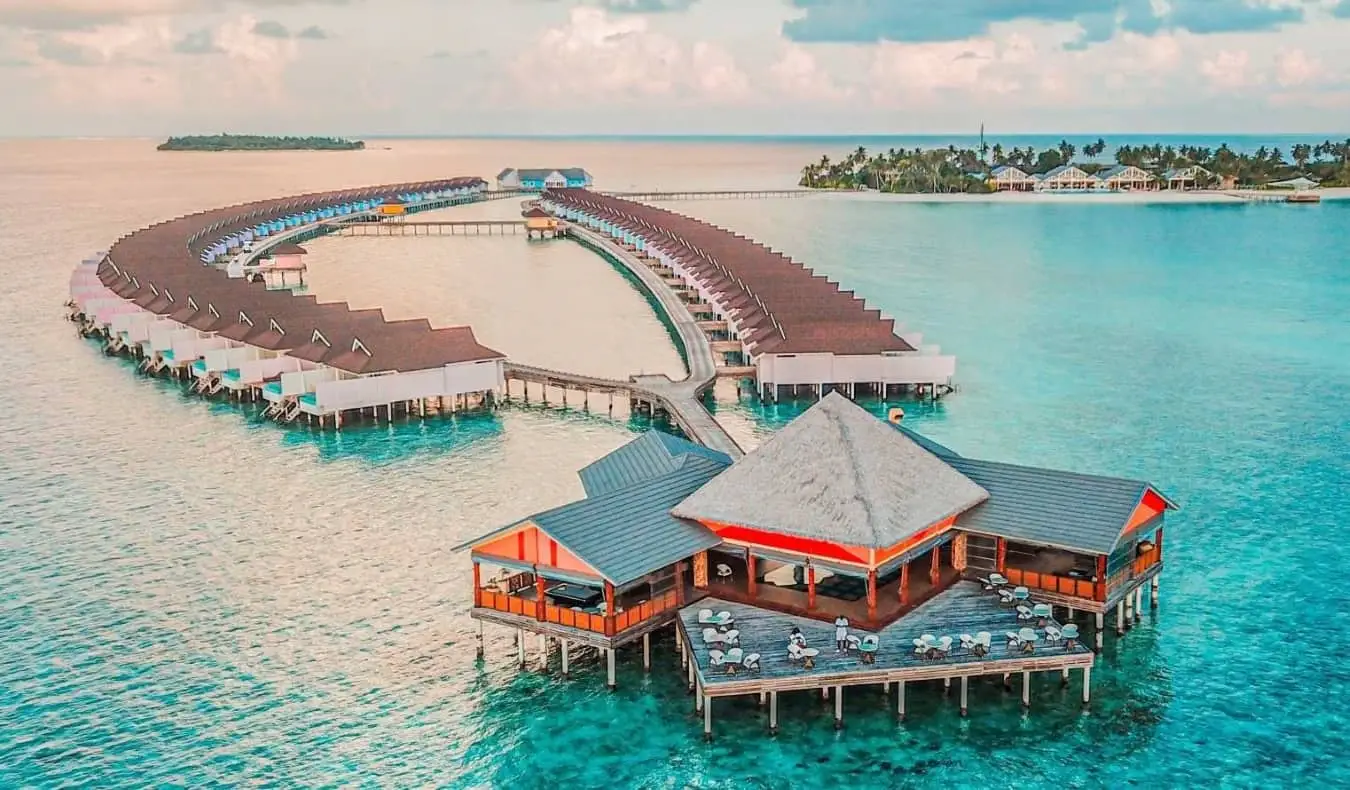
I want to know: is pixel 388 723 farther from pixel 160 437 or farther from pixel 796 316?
pixel 796 316

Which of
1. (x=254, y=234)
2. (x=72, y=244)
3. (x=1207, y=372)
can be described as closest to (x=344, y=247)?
(x=254, y=234)

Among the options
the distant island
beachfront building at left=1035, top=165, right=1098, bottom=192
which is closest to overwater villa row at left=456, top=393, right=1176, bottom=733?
the distant island

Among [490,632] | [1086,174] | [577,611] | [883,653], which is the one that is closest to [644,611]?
[577,611]

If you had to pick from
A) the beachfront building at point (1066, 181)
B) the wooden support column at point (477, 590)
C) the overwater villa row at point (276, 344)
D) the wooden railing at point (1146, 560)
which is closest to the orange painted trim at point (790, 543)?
the wooden support column at point (477, 590)

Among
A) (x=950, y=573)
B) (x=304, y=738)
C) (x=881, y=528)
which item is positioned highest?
(x=881, y=528)

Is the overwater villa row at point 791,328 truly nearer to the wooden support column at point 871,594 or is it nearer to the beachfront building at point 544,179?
the wooden support column at point 871,594

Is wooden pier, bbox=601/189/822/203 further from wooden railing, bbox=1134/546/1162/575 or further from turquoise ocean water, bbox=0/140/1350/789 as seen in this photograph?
wooden railing, bbox=1134/546/1162/575
